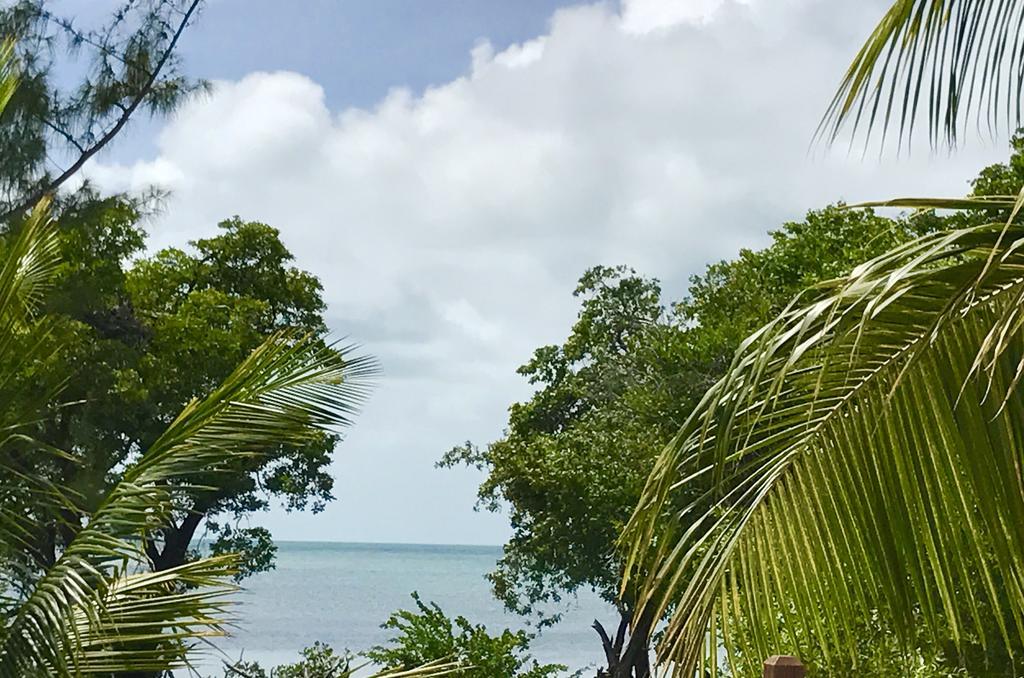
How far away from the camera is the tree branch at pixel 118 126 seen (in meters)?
10.1

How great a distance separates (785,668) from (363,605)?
190ft

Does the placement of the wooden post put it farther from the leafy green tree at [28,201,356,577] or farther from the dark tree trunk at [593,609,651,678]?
the dark tree trunk at [593,609,651,678]

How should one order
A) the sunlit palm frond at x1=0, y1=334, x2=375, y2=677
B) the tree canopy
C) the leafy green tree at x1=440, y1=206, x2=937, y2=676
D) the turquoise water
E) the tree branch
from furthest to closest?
the turquoise water, the leafy green tree at x1=440, y1=206, x2=937, y2=676, the tree canopy, the tree branch, the sunlit palm frond at x1=0, y1=334, x2=375, y2=677

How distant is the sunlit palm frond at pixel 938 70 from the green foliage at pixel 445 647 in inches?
295

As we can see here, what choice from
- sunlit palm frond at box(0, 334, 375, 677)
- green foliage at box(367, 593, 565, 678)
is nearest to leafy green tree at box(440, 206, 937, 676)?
green foliage at box(367, 593, 565, 678)

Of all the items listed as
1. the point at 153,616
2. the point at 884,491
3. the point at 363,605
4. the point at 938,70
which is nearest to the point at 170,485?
the point at 153,616

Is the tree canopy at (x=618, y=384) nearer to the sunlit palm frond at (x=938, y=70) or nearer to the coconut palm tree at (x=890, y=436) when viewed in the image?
the coconut palm tree at (x=890, y=436)

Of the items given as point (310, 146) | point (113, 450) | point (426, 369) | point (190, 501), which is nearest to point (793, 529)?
point (113, 450)

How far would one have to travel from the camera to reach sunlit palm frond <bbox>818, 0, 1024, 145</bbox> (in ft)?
7.09

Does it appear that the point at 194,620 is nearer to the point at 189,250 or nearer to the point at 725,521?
the point at 725,521

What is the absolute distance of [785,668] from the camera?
286cm

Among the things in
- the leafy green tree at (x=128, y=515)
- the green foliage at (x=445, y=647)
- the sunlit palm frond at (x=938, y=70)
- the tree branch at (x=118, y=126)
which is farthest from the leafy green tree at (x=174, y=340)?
the sunlit palm frond at (x=938, y=70)

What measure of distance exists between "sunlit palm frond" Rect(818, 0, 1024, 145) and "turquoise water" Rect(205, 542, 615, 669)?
2411 mm

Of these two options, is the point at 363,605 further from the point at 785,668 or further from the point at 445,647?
the point at 785,668
